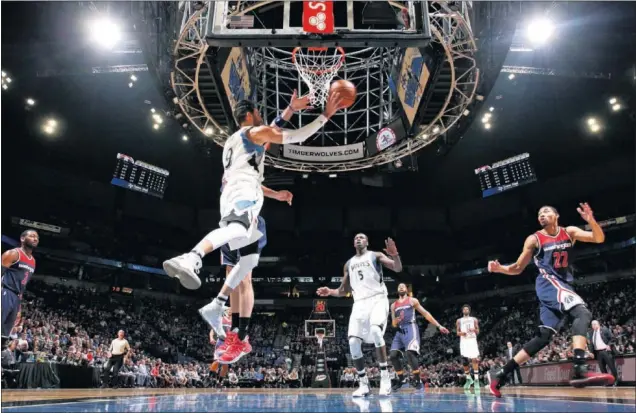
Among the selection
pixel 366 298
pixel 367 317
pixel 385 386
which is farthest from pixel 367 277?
pixel 385 386

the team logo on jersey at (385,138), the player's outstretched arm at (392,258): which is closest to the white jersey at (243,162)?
the player's outstretched arm at (392,258)

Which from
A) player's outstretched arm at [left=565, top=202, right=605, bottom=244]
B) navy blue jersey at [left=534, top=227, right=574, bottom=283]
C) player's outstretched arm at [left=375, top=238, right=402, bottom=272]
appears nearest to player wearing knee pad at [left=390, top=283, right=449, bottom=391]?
player's outstretched arm at [left=375, top=238, right=402, bottom=272]

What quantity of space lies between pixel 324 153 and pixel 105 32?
8.24m

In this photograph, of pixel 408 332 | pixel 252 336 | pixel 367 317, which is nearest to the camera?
pixel 367 317

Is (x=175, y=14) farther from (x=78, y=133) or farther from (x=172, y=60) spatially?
(x=78, y=133)

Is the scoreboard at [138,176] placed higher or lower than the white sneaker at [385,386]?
higher

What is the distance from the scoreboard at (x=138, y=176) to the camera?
982 inches

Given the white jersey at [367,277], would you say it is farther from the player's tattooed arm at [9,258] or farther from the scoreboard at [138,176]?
the scoreboard at [138,176]

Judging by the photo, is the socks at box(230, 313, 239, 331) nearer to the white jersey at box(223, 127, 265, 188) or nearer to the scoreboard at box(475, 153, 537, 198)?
the white jersey at box(223, 127, 265, 188)

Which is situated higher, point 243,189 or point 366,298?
point 243,189

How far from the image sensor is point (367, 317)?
22.8 feet

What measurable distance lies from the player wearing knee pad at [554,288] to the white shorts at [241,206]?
2797mm

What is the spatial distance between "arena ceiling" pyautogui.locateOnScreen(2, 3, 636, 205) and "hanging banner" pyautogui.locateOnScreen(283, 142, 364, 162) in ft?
9.77

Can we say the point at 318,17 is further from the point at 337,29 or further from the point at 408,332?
the point at 408,332
